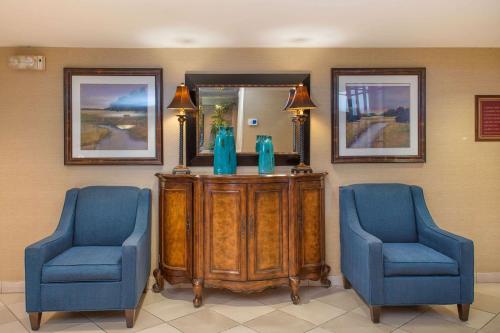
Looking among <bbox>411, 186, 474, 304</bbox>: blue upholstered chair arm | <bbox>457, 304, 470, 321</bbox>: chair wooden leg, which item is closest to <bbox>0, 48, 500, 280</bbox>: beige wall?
<bbox>411, 186, 474, 304</bbox>: blue upholstered chair arm

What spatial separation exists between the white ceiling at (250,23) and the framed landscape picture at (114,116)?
1.01 feet

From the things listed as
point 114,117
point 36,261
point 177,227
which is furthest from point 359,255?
point 114,117

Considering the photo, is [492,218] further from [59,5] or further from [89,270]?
[59,5]

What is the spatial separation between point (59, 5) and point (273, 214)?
2198 millimetres

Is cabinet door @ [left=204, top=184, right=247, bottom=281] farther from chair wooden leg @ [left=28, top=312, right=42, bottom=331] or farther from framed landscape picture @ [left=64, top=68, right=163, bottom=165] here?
chair wooden leg @ [left=28, top=312, right=42, bottom=331]

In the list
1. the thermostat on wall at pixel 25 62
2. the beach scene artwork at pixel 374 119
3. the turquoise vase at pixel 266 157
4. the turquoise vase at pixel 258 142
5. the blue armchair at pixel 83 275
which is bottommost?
the blue armchair at pixel 83 275

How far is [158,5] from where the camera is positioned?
2.79 meters

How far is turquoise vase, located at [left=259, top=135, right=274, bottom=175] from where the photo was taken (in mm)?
3553

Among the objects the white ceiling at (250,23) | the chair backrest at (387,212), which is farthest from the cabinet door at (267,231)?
the white ceiling at (250,23)

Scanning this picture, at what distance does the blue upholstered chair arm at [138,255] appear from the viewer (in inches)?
114

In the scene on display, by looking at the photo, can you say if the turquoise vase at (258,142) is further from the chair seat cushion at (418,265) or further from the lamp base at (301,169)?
the chair seat cushion at (418,265)

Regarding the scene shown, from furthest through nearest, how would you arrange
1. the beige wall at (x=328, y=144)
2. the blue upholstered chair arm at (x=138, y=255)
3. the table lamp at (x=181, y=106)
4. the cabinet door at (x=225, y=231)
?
the beige wall at (x=328, y=144)
the table lamp at (x=181, y=106)
the cabinet door at (x=225, y=231)
the blue upholstered chair arm at (x=138, y=255)

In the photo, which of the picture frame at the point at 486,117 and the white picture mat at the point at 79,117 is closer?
the white picture mat at the point at 79,117

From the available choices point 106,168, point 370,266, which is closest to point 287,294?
point 370,266
